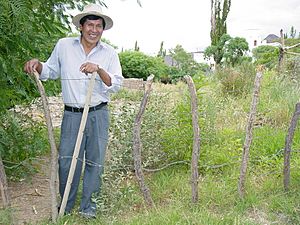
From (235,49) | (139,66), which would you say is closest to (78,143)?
(235,49)

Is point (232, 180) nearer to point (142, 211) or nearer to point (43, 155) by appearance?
point (142, 211)

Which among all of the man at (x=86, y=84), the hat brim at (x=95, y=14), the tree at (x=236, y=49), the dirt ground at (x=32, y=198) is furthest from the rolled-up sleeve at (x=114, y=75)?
the tree at (x=236, y=49)

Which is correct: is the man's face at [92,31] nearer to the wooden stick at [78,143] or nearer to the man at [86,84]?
the man at [86,84]

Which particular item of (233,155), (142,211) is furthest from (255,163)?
(142,211)

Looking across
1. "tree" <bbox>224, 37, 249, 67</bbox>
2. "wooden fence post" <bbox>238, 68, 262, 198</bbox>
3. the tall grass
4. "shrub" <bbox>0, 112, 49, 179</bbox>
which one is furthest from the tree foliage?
"wooden fence post" <bbox>238, 68, 262, 198</bbox>

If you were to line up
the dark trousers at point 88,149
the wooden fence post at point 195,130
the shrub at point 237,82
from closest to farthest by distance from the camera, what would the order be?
the dark trousers at point 88,149, the wooden fence post at point 195,130, the shrub at point 237,82

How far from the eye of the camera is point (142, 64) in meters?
20.3

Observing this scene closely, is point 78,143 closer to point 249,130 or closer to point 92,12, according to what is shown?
point 92,12

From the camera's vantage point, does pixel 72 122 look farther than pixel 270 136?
No

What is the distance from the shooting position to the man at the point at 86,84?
3.55 meters

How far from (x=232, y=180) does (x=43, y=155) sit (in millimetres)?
2536

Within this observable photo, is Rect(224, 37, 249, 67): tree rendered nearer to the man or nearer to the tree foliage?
the tree foliage

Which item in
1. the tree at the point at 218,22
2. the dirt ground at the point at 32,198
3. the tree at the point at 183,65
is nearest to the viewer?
the dirt ground at the point at 32,198

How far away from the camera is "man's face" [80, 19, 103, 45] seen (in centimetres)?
355
